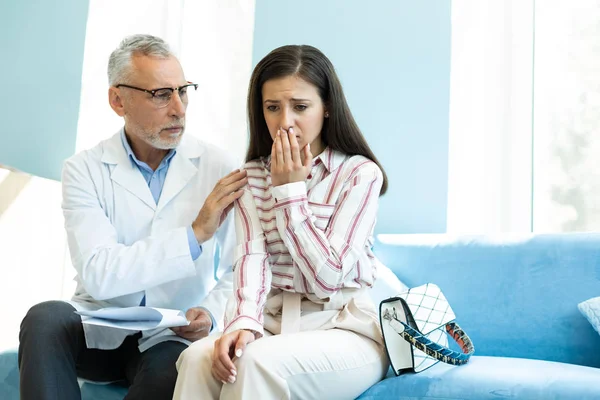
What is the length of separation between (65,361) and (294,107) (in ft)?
2.51

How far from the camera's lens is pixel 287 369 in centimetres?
129

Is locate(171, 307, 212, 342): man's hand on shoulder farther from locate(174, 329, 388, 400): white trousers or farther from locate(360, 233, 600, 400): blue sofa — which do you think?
locate(360, 233, 600, 400): blue sofa

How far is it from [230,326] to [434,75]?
143cm

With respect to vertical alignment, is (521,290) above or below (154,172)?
below

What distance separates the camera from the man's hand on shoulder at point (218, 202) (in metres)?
1.67

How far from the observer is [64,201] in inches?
72.4

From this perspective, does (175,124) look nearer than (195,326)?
No

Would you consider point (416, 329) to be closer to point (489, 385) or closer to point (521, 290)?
point (489, 385)

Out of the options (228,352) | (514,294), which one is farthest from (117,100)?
(514,294)

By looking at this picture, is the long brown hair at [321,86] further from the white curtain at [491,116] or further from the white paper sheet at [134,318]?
the white curtain at [491,116]

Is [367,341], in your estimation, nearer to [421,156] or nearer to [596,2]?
[421,156]

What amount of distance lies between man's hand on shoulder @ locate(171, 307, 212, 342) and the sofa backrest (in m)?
0.73

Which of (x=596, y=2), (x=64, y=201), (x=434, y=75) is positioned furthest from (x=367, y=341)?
(x=596, y=2)

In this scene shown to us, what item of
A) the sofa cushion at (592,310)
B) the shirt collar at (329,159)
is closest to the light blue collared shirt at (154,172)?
the shirt collar at (329,159)
